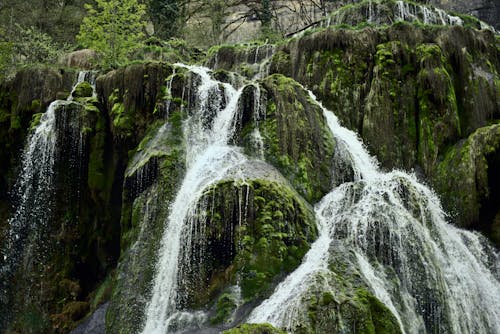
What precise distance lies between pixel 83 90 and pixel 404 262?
1232cm

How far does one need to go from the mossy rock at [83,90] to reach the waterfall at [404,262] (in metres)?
9.28

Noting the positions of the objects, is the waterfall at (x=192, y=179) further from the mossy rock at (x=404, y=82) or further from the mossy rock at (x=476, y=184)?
the mossy rock at (x=476, y=184)

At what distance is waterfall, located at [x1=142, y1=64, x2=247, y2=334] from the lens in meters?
11.8

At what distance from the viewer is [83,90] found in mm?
18094

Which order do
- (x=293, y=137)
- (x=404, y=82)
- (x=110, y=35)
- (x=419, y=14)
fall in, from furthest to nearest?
(x=419, y=14)
(x=110, y=35)
(x=404, y=82)
(x=293, y=137)

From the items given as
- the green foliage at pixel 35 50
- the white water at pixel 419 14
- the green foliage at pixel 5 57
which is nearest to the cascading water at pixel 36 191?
the green foliage at pixel 5 57

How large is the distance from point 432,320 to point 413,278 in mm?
1017

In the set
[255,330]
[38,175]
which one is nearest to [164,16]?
[38,175]

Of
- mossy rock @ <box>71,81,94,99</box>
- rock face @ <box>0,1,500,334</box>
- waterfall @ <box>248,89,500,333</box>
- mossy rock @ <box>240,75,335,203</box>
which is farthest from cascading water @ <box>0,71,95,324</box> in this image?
waterfall @ <box>248,89,500,333</box>

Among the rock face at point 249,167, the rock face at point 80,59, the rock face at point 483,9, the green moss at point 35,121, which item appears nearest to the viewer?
the rock face at point 249,167

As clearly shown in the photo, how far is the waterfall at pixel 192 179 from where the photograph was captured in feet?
38.6

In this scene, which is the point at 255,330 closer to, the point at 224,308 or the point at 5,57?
the point at 224,308

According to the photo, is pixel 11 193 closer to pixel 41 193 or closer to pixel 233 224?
pixel 41 193

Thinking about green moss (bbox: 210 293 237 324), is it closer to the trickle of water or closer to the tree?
the trickle of water
